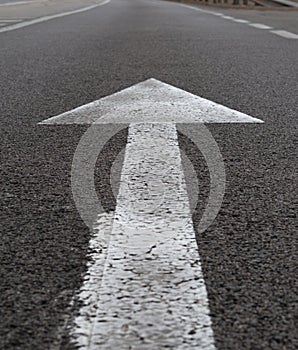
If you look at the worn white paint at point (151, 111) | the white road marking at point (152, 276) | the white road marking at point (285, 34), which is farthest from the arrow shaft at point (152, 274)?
the white road marking at point (285, 34)

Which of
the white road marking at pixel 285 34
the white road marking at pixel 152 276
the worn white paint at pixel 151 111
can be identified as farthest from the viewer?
the white road marking at pixel 285 34

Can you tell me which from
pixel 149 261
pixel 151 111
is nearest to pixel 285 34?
pixel 151 111

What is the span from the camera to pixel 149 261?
4.59ft

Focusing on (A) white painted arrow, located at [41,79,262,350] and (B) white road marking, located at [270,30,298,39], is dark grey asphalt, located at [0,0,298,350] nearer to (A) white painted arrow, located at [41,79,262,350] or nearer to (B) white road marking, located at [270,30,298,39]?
(A) white painted arrow, located at [41,79,262,350]

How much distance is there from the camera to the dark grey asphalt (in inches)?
46.8

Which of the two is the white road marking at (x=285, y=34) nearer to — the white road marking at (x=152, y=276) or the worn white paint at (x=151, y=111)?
the worn white paint at (x=151, y=111)

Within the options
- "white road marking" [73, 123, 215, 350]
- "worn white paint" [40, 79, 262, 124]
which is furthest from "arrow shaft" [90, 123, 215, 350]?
"worn white paint" [40, 79, 262, 124]

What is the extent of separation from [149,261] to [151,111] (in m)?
1.78

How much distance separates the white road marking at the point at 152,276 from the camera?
1.11 meters

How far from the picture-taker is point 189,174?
208cm

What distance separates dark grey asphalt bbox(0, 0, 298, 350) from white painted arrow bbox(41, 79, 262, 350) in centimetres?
3

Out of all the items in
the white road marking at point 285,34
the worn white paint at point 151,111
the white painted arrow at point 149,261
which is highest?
the white painted arrow at point 149,261

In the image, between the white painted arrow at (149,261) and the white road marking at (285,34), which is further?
the white road marking at (285,34)

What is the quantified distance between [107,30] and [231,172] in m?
8.23
